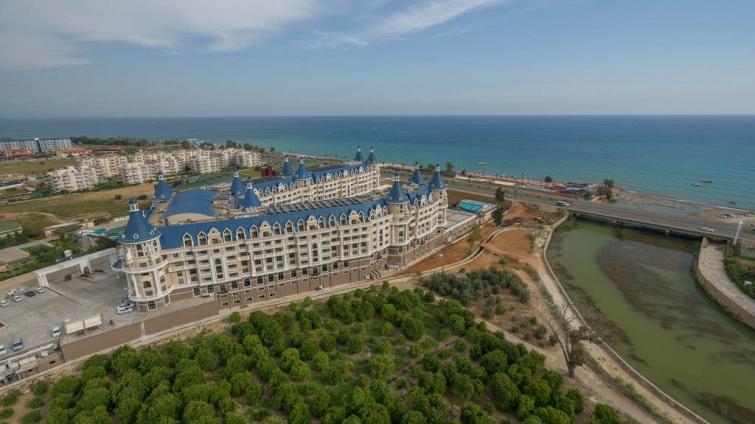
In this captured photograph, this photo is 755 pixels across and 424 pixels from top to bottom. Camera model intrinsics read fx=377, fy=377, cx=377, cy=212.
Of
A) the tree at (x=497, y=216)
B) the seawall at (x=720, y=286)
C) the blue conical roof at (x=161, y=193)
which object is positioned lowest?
the seawall at (x=720, y=286)

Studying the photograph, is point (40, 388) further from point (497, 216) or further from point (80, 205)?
point (80, 205)

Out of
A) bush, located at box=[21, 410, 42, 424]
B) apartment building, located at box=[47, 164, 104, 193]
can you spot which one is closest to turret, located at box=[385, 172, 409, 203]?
bush, located at box=[21, 410, 42, 424]

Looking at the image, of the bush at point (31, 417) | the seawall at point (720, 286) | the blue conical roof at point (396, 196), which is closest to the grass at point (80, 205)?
the bush at point (31, 417)

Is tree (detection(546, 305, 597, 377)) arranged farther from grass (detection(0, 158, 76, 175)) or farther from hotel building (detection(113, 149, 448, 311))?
grass (detection(0, 158, 76, 175))

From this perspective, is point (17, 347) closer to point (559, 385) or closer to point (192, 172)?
point (559, 385)

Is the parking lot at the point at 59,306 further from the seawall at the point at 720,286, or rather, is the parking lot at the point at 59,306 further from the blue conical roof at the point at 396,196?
the seawall at the point at 720,286

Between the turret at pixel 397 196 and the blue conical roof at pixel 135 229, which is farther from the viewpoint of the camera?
the turret at pixel 397 196

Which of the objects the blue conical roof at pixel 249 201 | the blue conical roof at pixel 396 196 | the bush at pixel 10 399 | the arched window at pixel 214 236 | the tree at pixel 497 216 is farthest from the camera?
the tree at pixel 497 216

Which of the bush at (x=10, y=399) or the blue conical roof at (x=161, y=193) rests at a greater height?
the blue conical roof at (x=161, y=193)
